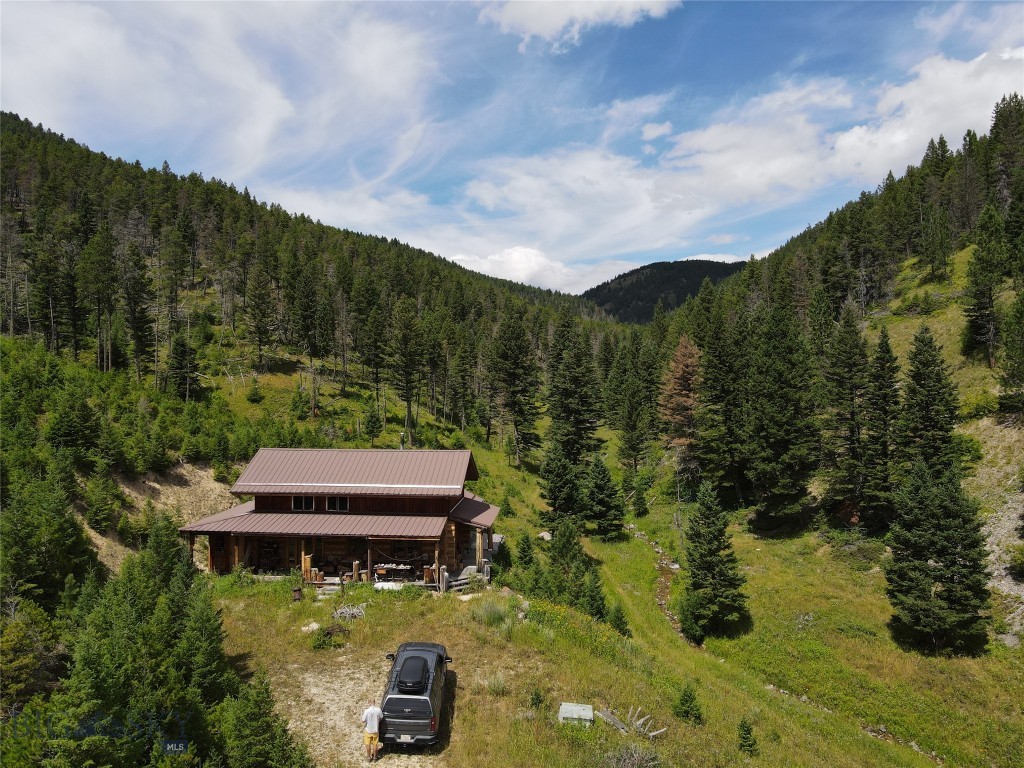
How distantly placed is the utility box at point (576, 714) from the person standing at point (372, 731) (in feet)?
18.3

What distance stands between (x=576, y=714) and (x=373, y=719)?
627 centimetres

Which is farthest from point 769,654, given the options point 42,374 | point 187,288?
point 187,288

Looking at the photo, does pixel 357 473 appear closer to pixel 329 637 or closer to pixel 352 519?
pixel 352 519

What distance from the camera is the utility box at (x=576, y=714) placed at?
52.3 feet

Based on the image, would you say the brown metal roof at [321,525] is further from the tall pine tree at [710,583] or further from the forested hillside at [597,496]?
the tall pine tree at [710,583]

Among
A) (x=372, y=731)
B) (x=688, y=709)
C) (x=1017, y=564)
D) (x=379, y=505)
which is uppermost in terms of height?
(x=379, y=505)

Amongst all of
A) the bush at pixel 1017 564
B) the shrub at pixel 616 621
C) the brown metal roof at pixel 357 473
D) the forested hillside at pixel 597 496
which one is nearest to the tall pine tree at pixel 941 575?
the forested hillside at pixel 597 496

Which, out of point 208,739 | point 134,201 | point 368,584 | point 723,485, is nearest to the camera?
point 208,739

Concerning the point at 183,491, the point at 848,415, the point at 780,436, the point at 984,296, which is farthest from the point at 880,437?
the point at 183,491

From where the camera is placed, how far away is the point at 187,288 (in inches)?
3462

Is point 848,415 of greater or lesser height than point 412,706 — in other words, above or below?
above

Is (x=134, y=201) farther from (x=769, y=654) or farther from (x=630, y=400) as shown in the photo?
(x=769, y=654)

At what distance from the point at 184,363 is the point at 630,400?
156ft

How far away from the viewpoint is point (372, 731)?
47.0 ft
